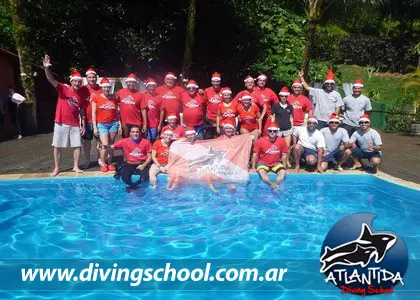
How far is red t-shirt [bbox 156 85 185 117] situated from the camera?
9.17 meters

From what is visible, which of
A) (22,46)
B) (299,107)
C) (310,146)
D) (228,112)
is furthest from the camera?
(22,46)

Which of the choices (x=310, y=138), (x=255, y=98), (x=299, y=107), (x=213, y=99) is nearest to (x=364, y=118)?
(x=310, y=138)

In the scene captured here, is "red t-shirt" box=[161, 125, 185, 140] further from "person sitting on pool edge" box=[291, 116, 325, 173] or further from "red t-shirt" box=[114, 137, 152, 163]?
"person sitting on pool edge" box=[291, 116, 325, 173]

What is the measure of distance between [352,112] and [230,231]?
195 inches

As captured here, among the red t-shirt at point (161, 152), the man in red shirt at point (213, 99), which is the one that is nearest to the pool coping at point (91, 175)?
the red t-shirt at point (161, 152)

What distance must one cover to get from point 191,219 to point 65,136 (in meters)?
3.39

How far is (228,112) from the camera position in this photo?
29.6ft

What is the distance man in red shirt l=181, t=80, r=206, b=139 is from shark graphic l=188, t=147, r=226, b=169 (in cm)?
94

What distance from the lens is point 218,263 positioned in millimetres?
5469

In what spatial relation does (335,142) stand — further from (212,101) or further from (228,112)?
(212,101)

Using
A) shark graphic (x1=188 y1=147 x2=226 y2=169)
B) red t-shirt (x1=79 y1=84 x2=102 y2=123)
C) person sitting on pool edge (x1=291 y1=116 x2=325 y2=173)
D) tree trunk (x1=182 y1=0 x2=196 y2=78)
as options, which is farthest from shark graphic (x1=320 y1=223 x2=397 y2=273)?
tree trunk (x1=182 y1=0 x2=196 y2=78)

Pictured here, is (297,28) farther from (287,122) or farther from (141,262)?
(141,262)

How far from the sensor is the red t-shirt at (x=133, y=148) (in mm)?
8250

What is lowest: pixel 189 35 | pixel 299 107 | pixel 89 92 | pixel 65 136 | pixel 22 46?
pixel 65 136
